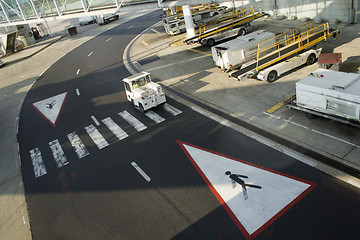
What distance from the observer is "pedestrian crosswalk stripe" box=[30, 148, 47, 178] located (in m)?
15.3

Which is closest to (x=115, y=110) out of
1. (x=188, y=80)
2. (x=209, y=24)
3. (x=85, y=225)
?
(x=188, y=80)

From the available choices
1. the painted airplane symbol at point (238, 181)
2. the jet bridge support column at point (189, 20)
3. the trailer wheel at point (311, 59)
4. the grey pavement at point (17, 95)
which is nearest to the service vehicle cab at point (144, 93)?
the grey pavement at point (17, 95)

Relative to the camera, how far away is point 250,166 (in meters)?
12.6

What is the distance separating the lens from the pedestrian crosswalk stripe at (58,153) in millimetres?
15720

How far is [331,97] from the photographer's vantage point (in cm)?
1311

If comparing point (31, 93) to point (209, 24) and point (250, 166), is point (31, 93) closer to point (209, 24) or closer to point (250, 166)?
point (209, 24)

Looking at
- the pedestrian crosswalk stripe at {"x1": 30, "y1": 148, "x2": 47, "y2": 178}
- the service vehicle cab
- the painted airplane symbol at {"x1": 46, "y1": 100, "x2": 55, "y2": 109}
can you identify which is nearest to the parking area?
the service vehicle cab

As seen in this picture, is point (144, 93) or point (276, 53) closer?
point (144, 93)

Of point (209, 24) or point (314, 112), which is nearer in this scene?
point (314, 112)

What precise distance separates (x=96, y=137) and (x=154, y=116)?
397 cm

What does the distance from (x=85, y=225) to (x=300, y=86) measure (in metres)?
12.2

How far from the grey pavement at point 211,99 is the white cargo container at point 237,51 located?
1.09 metres

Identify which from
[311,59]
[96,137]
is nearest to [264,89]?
[311,59]

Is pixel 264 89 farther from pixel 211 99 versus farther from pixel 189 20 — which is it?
pixel 189 20
